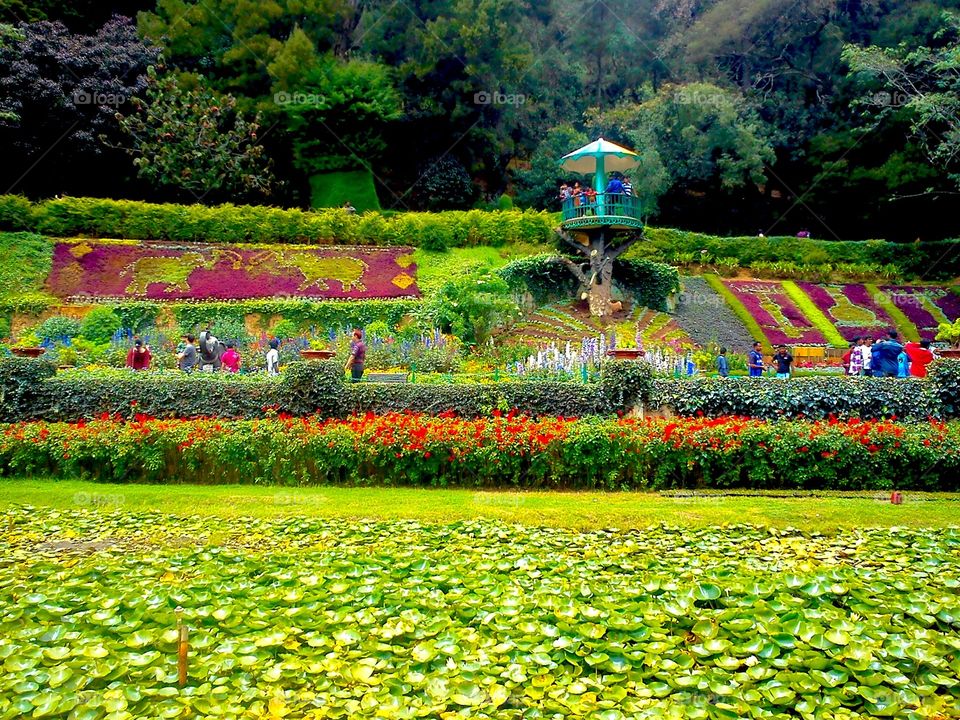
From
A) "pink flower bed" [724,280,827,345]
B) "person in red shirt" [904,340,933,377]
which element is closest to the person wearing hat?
"person in red shirt" [904,340,933,377]

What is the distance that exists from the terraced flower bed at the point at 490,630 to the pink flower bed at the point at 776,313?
16741mm

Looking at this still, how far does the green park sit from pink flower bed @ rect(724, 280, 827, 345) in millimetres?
149

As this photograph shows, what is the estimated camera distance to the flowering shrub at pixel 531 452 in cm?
859

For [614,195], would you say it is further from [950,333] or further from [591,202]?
[950,333]

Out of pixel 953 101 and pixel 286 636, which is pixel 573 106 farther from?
pixel 286 636

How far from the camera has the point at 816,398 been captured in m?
10.2

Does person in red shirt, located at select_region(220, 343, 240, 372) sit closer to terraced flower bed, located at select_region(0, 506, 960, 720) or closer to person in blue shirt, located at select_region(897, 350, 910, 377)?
terraced flower bed, located at select_region(0, 506, 960, 720)

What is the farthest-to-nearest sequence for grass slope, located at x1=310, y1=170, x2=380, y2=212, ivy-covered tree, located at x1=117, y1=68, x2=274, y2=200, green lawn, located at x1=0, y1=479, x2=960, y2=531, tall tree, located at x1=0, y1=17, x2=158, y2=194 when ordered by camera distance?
1. grass slope, located at x1=310, y1=170, x2=380, y2=212
2. ivy-covered tree, located at x1=117, y1=68, x2=274, y2=200
3. tall tree, located at x1=0, y1=17, x2=158, y2=194
4. green lawn, located at x1=0, y1=479, x2=960, y2=531

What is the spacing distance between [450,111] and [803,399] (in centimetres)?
2599

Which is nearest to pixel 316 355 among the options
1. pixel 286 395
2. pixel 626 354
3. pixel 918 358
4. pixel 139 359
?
pixel 286 395

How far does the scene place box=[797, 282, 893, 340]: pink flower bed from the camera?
893 inches

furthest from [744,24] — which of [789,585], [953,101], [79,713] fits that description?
[79,713]

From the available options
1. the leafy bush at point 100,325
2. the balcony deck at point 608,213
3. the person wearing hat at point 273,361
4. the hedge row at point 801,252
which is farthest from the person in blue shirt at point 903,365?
the leafy bush at point 100,325

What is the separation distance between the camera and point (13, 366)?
10.9 m
